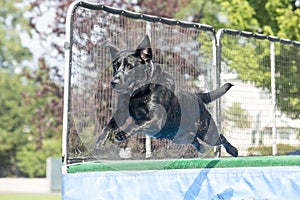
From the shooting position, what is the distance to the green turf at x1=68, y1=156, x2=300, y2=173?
4730 mm

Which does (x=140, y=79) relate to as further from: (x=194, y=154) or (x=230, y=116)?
(x=230, y=116)

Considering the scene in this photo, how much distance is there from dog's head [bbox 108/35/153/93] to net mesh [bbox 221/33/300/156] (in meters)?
1.87

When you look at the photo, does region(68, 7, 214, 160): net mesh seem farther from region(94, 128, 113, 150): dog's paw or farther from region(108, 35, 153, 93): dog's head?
region(108, 35, 153, 93): dog's head

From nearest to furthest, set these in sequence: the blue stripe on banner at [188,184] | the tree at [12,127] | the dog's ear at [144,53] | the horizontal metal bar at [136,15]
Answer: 1. the blue stripe on banner at [188,184]
2. the dog's ear at [144,53]
3. the horizontal metal bar at [136,15]
4. the tree at [12,127]

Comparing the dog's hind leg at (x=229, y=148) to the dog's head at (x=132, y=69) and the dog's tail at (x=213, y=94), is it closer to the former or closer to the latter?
the dog's tail at (x=213, y=94)

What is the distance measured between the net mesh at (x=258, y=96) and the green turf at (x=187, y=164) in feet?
5.88

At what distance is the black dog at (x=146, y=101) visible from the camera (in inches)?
200

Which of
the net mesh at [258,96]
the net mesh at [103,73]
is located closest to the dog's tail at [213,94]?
the net mesh at [103,73]

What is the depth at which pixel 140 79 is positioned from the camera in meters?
5.11

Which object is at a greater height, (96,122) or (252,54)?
(252,54)

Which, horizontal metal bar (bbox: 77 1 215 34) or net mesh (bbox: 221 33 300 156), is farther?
net mesh (bbox: 221 33 300 156)

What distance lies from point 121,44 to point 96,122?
742mm

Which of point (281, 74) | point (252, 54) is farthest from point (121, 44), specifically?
point (281, 74)

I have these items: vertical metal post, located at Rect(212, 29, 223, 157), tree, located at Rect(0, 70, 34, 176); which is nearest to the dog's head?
vertical metal post, located at Rect(212, 29, 223, 157)
